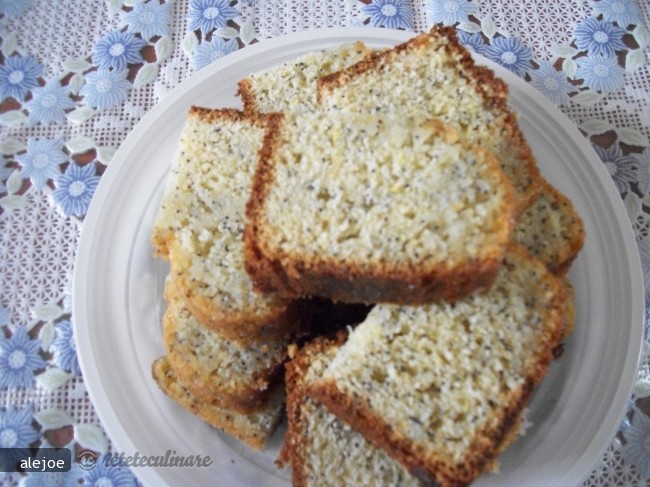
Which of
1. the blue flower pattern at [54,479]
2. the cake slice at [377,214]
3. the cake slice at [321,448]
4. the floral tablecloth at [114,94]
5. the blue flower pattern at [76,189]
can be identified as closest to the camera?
the cake slice at [377,214]

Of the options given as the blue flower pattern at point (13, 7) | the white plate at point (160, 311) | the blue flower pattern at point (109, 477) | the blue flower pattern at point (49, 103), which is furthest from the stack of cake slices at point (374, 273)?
the blue flower pattern at point (13, 7)

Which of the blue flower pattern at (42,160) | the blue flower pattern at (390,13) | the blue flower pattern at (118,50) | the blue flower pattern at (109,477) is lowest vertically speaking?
the blue flower pattern at (109,477)

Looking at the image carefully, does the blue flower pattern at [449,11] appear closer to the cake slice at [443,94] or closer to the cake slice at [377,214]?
the cake slice at [443,94]

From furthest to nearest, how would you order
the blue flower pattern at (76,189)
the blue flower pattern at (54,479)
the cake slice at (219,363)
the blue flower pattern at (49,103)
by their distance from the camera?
the blue flower pattern at (49,103) → the blue flower pattern at (76,189) → the blue flower pattern at (54,479) → the cake slice at (219,363)

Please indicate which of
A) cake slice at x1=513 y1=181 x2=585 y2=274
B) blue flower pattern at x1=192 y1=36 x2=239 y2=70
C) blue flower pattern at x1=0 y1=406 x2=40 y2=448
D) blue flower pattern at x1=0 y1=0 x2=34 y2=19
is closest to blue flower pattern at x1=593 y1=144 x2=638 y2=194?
A: cake slice at x1=513 y1=181 x2=585 y2=274

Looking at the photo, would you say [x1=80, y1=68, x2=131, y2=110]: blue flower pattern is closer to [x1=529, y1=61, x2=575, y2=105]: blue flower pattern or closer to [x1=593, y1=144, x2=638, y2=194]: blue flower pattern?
[x1=529, y1=61, x2=575, y2=105]: blue flower pattern

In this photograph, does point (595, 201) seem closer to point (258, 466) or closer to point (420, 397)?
point (420, 397)
